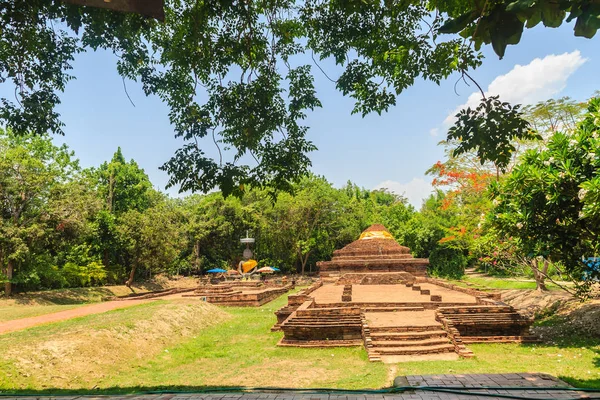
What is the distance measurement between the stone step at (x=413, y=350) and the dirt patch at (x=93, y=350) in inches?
216

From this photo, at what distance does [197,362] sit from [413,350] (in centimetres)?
490

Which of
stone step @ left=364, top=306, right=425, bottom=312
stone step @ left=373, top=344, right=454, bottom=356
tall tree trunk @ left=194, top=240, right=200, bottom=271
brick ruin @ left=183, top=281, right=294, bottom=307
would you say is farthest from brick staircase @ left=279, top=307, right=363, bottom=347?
tall tree trunk @ left=194, top=240, right=200, bottom=271

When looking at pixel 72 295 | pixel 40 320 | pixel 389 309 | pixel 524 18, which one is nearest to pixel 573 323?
pixel 389 309

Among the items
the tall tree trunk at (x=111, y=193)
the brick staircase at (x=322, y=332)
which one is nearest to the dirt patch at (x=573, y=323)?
the brick staircase at (x=322, y=332)

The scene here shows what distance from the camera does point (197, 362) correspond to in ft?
28.4

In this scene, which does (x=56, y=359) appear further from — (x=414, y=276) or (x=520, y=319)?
(x=414, y=276)

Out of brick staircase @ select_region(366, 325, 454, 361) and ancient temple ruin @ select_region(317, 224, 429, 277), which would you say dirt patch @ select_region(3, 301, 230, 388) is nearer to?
brick staircase @ select_region(366, 325, 454, 361)

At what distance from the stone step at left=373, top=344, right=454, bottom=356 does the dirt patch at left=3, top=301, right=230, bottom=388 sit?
5474 millimetres

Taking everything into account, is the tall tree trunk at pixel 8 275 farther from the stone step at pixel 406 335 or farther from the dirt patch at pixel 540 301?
the dirt patch at pixel 540 301

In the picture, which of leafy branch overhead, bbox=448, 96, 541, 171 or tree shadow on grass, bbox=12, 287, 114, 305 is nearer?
leafy branch overhead, bbox=448, 96, 541, 171

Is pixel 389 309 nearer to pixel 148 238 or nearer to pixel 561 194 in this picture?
pixel 561 194

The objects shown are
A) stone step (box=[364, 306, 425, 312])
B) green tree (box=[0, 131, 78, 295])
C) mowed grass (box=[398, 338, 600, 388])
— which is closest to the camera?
mowed grass (box=[398, 338, 600, 388])

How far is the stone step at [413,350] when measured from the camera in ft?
27.3

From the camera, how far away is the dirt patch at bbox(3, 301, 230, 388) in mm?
6852
